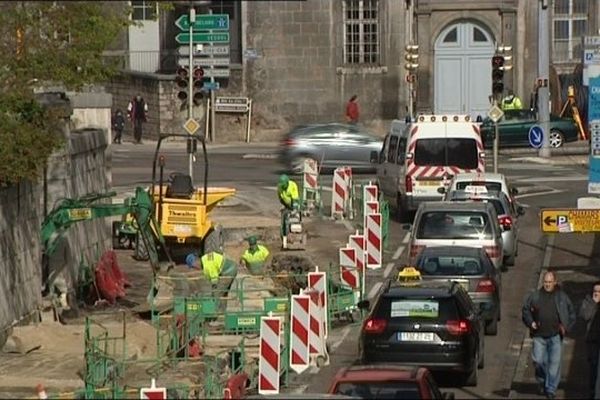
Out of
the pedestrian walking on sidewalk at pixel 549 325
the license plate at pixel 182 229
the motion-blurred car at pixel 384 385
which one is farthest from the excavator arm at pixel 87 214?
the motion-blurred car at pixel 384 385

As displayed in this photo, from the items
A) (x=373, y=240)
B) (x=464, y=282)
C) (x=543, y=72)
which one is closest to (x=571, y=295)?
(x=464, y=282)

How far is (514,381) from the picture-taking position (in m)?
23.1

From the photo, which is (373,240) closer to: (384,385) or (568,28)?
(384,385)

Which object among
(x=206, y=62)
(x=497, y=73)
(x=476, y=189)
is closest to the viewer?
(x=476, y=189)

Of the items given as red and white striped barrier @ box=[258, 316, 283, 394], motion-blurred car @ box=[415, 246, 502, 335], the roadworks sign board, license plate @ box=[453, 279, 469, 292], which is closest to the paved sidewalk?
motion-blurred car @ box=[415, 246, 502, 335]

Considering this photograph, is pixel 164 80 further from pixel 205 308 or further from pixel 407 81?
pixel 205 308

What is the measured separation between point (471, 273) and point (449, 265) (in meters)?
0.42

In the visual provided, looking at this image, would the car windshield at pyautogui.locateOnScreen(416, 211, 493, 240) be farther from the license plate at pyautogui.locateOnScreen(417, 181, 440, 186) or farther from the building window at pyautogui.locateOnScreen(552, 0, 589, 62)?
the building window at pyautogui.locateOnScreen(552, 0, 589, 62)

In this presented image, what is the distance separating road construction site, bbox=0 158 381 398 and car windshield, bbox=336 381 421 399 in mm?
2244

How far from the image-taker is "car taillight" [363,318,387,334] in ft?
73.4

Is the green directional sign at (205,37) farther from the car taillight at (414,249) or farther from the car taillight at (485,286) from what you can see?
the car taillight at (485,286)

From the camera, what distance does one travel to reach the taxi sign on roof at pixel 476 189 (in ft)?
114

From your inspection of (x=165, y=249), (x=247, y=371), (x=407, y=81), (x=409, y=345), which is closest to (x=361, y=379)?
(x=409, y=345)

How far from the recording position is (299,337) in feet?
75.5
